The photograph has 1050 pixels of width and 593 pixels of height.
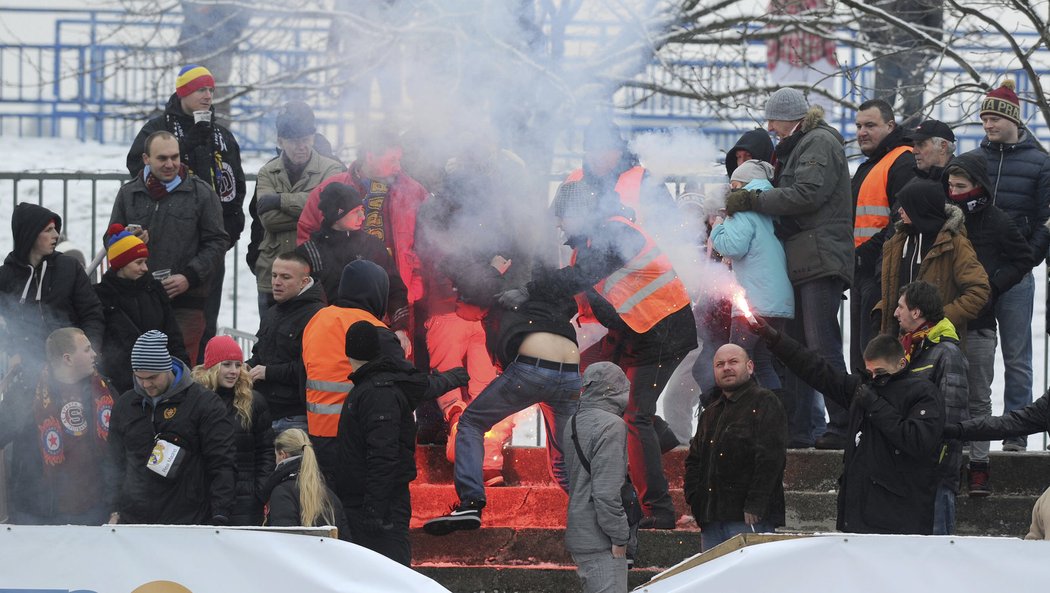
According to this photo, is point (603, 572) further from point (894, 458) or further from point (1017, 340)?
point (1017, 340)

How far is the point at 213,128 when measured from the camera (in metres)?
10.4

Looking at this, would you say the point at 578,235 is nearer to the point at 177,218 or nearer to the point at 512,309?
the point at 512,309

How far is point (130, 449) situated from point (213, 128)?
3187 mm

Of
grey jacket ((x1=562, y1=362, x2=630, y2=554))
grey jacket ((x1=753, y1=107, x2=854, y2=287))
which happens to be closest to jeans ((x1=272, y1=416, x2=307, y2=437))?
grey jacket ((x1=562, y1=362, x2=630, y2=554))

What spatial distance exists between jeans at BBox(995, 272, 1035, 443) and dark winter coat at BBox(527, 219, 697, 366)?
6.80 feet

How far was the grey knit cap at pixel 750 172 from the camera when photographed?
9.78m

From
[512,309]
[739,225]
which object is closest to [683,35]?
[739,225]

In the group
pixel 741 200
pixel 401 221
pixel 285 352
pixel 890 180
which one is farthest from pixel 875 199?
pixel 285 352

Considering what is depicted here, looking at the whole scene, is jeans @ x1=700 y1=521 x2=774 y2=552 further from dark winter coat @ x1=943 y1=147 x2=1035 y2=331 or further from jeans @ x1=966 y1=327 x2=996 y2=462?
dark winter coat @ x1=943 y1=147 x2=1035 y2=331

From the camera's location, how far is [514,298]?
9.05m

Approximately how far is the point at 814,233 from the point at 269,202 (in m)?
3.60

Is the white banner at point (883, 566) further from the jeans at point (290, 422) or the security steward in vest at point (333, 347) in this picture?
the jeans at point (290, 422)

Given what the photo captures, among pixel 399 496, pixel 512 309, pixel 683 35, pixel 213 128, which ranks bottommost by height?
pixel 399 496

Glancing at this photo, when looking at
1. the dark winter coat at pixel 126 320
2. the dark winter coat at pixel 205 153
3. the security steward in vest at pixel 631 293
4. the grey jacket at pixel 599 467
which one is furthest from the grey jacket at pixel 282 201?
the grey jacket at pixel 599 467
